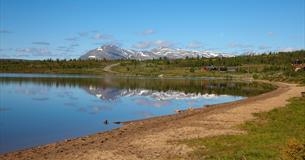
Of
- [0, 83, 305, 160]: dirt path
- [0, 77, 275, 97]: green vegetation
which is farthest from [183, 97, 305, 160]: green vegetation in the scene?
[0, 77, 275, 97]: green vegetation

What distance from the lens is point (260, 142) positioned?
2239 centimetres

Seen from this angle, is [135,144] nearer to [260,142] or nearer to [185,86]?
[260,142]

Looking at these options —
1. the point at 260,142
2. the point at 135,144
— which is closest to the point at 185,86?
the point at 135,144

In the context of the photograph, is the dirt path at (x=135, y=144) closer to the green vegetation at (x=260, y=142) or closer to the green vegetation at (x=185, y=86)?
the green vegetation at (x=260, y=142)

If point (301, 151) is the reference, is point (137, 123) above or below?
below

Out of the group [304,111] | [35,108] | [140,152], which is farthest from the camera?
[35,108]

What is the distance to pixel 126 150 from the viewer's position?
21844 mm

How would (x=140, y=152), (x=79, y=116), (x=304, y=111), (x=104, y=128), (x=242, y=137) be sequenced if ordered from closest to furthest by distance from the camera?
(x=140, y=152)
(x=242, y=137)
(x=104, y=128)
(x=304, y=111)
(x=79, y=116)

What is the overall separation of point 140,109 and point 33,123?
1642 centimetres

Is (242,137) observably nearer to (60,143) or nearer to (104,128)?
(60,143)

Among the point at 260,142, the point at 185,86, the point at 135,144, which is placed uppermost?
the point at 260,142

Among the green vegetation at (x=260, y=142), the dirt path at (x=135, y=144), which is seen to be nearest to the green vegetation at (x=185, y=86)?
the green vegetation at (x=260, y=142)

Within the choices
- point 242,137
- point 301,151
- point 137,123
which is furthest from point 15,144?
point 301,151

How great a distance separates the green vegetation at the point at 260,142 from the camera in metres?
18.1
